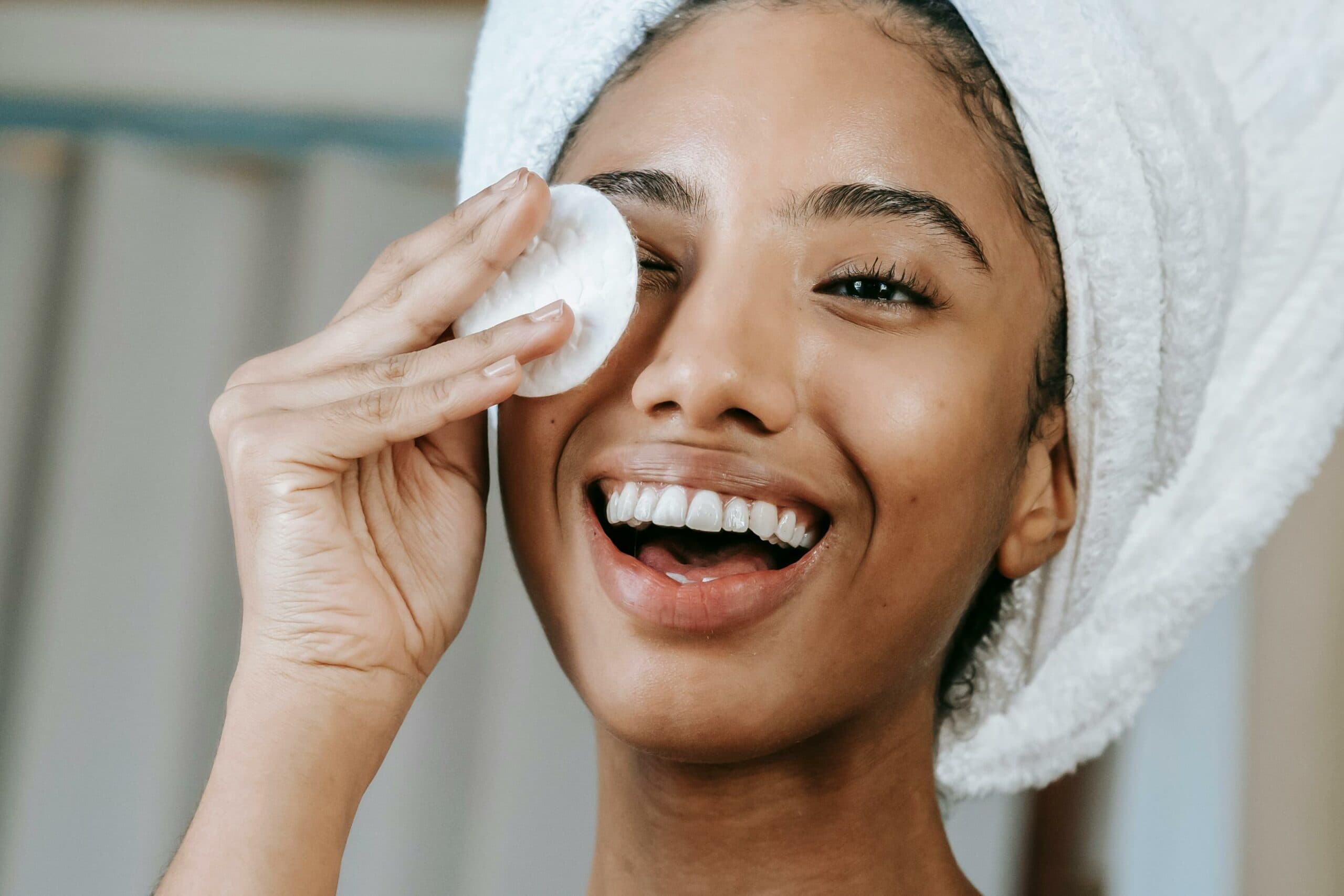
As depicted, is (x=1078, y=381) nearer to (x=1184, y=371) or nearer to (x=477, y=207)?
(x=1184, y=371)

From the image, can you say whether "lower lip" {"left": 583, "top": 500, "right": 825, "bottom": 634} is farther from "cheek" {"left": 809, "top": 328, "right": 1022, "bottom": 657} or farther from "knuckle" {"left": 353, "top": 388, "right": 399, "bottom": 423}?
"knuckle" {"left": 353, "top": 388, "right": 399, "bottom": 423}

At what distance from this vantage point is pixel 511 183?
2.91 ft

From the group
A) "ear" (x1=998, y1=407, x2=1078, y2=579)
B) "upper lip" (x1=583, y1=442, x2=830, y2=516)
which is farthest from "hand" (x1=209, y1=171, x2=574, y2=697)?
"ear" (x1=998, y1=407, x2=1078, y2=579)

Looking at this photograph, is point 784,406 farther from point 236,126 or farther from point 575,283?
point 236,126

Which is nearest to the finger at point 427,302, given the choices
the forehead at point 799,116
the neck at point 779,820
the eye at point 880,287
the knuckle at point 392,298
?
the knuckle at point 392,298

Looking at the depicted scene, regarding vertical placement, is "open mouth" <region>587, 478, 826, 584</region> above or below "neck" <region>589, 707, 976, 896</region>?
above

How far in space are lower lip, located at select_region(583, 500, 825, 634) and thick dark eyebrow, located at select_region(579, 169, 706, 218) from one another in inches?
10.5

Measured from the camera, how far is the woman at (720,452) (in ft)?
2.79

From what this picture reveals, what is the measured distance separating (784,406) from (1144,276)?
36cm

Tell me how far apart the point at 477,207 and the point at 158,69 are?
1208 mm

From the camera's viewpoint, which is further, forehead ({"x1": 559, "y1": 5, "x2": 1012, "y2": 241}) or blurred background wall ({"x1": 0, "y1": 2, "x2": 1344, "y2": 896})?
blurred background wall ({"x1": 0, "y1": 2, "x2": 1344, "y2": 896})

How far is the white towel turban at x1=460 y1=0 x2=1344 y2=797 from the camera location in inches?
37.7

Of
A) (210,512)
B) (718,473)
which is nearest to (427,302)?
(718,473)

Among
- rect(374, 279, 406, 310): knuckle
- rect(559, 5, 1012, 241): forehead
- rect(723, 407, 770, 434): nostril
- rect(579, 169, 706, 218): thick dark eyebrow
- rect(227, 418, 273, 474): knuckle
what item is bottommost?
rect(227, 418, 273, 474): knuckle
